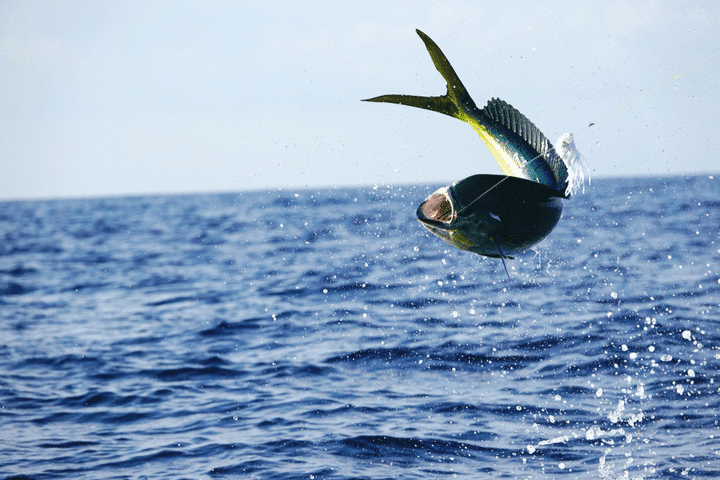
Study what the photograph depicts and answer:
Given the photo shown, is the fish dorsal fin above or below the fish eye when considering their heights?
above

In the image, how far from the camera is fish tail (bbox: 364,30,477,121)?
5.10m

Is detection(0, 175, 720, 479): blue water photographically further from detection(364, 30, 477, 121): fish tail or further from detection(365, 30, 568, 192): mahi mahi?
detection(364, 30, 477, 121): fish tail

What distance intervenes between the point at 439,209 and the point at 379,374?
5.80 meters

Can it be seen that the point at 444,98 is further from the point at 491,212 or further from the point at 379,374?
the point at 379,374

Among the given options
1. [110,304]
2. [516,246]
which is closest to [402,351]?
[516,246]

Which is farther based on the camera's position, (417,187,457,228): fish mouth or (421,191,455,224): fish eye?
(421,191,455,224): fish eye

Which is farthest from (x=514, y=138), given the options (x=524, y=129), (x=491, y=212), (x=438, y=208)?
(x=438, y=208)

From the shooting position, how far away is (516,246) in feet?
17.6

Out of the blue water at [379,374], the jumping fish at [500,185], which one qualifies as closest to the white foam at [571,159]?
the jumping fish at [500,185]

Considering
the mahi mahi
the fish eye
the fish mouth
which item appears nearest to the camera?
the fish mouth

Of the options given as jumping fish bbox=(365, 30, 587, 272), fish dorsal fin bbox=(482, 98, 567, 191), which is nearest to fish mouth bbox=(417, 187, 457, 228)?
jumping fish bbox=(365, 30, 587, 272)

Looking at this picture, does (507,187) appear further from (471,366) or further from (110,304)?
(110,304)

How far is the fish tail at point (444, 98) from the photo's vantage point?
510cm

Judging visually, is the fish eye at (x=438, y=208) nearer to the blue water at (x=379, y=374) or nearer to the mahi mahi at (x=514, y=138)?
the mahi mahi at (x=514, y=138)
